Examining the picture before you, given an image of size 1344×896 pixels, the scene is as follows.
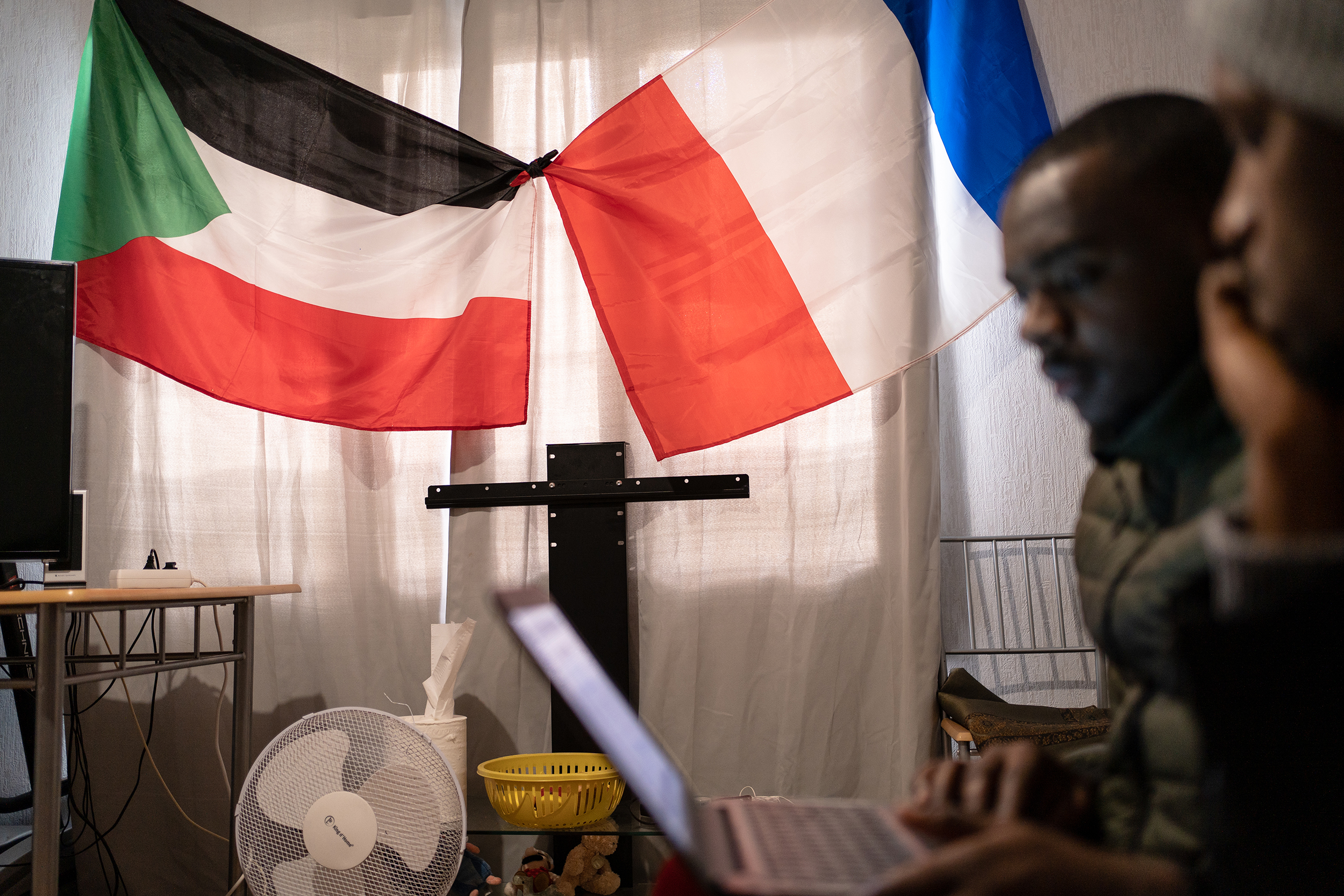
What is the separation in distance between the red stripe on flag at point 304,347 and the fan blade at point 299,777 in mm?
709

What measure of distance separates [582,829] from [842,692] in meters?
0.66

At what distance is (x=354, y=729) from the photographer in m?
1.57

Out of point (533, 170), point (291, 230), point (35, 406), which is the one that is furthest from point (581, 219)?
point (35, 406)

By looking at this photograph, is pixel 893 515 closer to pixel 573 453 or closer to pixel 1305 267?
pixel 573 453

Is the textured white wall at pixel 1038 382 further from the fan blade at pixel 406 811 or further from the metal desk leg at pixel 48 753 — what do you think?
the metal desk leg at pixel 48 753

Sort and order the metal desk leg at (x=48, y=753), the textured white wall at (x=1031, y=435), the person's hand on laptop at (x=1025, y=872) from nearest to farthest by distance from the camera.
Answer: the person's hand on laptop at (x=1025, y=872), the metal desk leg at (x=48, y=753), the textured white wall at (x=1031, y=435)

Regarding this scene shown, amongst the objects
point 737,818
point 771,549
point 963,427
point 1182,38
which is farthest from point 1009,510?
point 737,818

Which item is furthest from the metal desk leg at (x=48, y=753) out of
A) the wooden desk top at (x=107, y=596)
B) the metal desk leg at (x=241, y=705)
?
the metal desk leg at (x=241, y=705)

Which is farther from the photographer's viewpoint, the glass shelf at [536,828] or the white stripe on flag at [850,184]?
the white stripe on flag at [850,184]

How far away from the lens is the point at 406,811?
5.03ft

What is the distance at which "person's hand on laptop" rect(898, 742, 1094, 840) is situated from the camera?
0.47 m

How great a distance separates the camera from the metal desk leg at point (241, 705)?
5.98ft

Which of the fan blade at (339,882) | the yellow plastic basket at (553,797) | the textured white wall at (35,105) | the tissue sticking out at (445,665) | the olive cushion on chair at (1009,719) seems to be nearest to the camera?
the fan blade at (339,882)

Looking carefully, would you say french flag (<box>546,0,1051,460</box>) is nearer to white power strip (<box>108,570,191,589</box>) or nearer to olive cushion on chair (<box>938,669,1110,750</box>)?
olive cushion on chair (<box>938,669,1110,750</box>)
